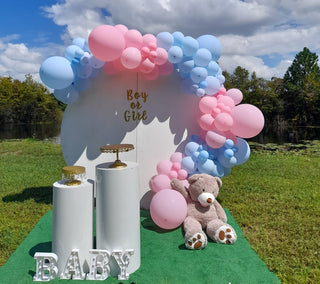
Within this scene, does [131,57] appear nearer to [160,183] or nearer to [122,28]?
[122,28]

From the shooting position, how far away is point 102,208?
2164 mm

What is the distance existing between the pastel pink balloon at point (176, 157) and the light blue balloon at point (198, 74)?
0.90 meters

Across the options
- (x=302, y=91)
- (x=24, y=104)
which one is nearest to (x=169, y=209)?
(x=302, y=91)

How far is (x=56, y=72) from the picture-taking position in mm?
2980

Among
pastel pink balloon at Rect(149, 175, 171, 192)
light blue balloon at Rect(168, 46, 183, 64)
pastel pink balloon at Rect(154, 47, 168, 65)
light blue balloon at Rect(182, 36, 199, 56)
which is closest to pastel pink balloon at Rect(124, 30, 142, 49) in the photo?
pastel pink balloon at Rect(154, 47, 168, 65)

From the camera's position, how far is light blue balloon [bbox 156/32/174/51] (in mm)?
3098

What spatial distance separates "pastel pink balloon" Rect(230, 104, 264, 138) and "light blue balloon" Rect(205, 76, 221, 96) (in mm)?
347

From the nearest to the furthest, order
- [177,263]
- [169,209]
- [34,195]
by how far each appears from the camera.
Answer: [177,263], [169,209], [34,195]

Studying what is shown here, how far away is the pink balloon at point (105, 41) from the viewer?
2.78 m

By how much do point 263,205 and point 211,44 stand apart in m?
2.34

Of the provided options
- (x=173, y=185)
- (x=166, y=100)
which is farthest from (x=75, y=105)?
(x=173, y=185)

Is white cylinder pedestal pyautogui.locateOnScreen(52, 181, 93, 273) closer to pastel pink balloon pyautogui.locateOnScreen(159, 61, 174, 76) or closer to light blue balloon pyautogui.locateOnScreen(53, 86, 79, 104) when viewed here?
light blue balloon pyautogui.locateOnScreen(53, 86, 79, 104)

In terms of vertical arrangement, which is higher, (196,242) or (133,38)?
(133,38)

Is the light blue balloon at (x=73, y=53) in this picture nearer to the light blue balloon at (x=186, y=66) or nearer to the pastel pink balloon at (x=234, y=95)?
the light blue balloon at (x=186, y=66)
